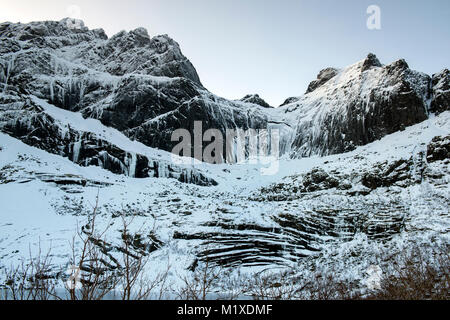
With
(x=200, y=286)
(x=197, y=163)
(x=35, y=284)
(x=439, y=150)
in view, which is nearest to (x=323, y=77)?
(x=197, y=163)

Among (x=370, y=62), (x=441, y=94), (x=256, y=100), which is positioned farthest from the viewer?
(x=256, y=100)

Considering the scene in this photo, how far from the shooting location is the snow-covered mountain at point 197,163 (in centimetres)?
2492

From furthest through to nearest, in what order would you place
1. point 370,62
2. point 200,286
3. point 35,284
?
point 370,62, point 200,286, point 35,284

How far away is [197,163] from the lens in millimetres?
59844

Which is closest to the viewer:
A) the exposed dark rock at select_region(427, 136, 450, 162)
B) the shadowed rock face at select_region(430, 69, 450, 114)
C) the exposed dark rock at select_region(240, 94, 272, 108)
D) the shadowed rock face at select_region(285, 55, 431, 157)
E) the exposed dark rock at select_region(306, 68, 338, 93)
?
the exposed dark rock at select_region(427, 136, 450, 162)

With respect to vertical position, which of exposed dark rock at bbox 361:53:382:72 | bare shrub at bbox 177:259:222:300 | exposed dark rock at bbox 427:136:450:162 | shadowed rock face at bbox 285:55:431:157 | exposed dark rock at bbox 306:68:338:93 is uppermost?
exposed dark rock at bbox 306:68:338:93

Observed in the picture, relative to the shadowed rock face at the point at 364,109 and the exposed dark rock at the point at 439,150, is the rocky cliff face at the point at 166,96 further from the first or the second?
the exposed dark rock at the point at 439,150

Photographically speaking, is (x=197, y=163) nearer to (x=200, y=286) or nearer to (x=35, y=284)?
(x=200, y=286)

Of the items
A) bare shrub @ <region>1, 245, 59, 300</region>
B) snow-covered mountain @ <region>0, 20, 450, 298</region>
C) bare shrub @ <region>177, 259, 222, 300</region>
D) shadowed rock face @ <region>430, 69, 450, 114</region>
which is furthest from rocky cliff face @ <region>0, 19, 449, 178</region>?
bare shrub @ <region>1, 245, 59, 300</region>

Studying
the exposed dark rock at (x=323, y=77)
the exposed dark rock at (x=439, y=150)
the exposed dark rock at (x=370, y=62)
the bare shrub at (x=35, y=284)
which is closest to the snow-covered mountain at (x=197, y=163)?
the exposed dark rock at (x=439, y=150)

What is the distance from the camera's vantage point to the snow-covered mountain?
2492 cm

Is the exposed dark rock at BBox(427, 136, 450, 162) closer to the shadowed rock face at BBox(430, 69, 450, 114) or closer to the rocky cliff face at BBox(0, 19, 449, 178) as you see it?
the rocky cliff face at BBox(0, 19, 449, 178)

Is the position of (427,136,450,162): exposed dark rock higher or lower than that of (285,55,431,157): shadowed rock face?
lower
